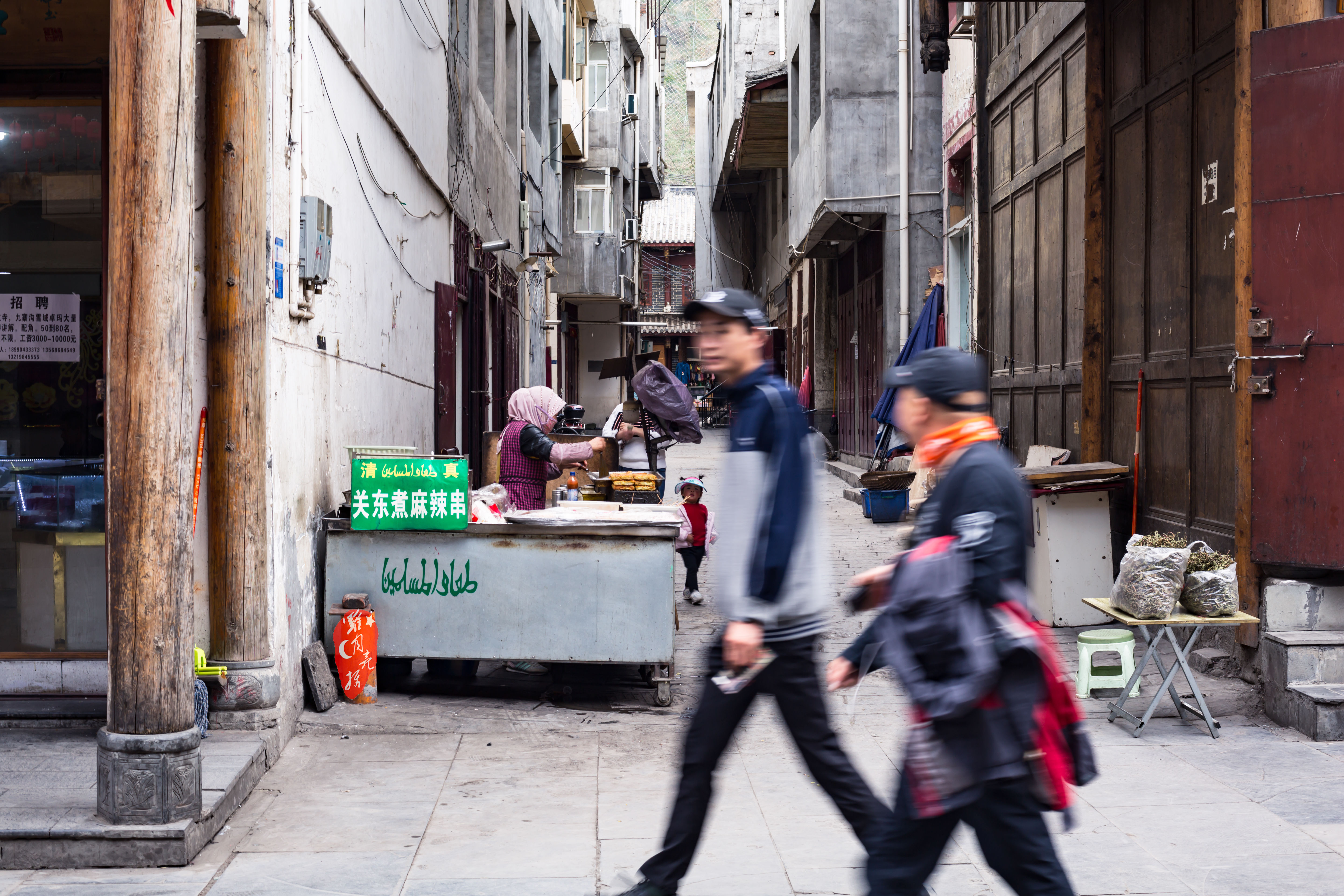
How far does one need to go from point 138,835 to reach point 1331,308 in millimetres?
5796

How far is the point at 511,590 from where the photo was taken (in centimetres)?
651

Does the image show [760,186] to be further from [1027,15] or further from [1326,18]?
[1326,18]

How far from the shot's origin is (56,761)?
5.05 meters

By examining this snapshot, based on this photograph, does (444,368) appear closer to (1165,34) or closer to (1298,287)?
(1165,34)

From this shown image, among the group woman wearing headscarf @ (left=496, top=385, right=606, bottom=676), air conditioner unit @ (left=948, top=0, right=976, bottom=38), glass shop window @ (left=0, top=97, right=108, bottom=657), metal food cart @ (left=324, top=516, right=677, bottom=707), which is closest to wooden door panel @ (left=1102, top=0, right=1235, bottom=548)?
air conditioner unit @ (left=948, top=0, right=976, bottom=38)

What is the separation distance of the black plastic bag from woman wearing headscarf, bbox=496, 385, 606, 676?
5.55 ft

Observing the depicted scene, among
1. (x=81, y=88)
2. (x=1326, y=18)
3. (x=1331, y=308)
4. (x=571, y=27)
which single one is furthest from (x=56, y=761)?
(x=571, y=27)

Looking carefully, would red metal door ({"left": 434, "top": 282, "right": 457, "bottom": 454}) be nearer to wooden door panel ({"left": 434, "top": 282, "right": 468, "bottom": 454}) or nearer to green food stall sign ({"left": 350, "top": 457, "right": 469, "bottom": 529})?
wooden door panel ({"left": 434, "top": 282, "right": 468, "bottom": 454})

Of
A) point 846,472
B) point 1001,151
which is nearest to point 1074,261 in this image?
point 1001,151

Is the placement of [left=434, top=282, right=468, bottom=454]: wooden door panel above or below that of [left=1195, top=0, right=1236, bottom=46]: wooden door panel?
below

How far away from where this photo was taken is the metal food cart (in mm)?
6500

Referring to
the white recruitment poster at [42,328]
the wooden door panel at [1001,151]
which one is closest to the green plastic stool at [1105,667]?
the white recruitment poster at [42,328]

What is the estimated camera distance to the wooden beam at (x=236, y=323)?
5.38m

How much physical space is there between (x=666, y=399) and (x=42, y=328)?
15.8 feet
